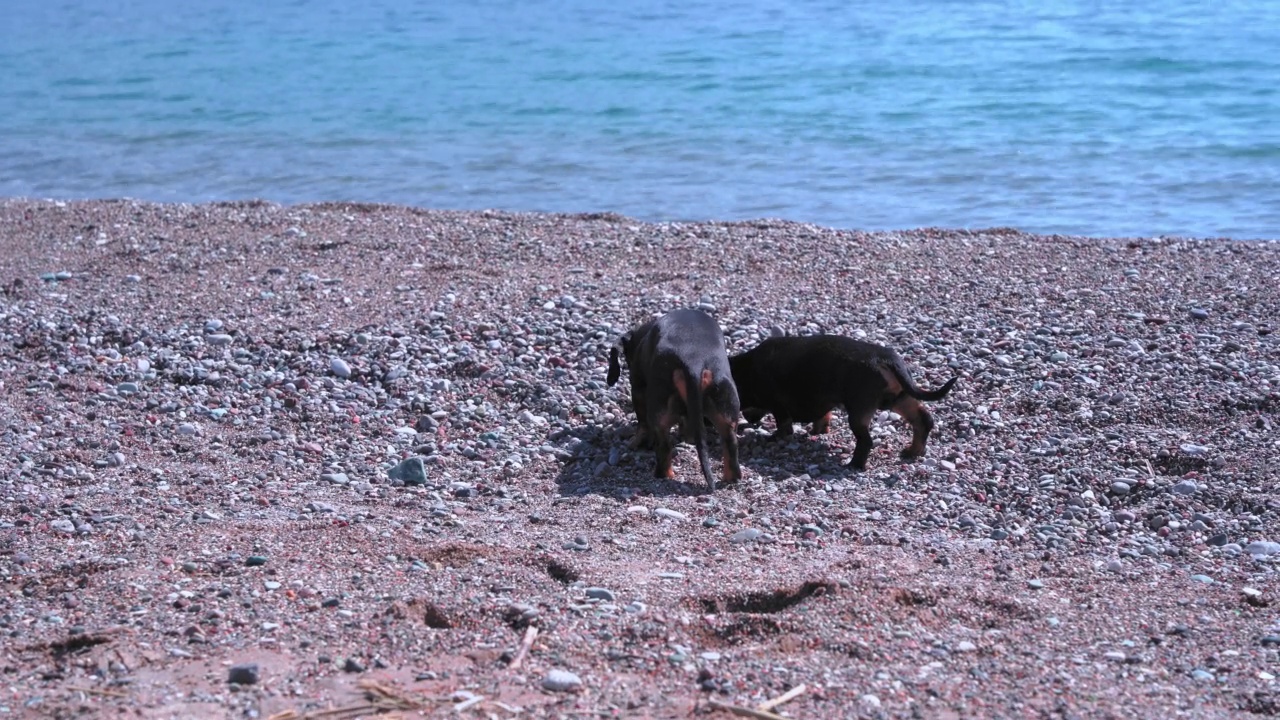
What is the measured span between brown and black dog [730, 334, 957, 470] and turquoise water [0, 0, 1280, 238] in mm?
6842

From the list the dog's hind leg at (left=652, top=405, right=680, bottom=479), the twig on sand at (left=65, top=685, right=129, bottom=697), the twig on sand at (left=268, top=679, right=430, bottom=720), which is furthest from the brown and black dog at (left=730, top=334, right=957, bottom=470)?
the twig on sand at (left=65, top=685, right=129, bottom=697)

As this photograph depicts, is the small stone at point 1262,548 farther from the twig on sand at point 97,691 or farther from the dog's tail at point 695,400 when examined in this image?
the twig on sand at point 97,691

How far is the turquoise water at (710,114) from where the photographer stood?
15438 millimetres

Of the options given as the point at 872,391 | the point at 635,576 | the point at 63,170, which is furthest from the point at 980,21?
the point at 635,576

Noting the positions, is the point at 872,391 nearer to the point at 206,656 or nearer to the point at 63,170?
the point at 206,656

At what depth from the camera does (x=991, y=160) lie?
17.0 metres

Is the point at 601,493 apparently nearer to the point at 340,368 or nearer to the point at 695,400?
the point at 695,400

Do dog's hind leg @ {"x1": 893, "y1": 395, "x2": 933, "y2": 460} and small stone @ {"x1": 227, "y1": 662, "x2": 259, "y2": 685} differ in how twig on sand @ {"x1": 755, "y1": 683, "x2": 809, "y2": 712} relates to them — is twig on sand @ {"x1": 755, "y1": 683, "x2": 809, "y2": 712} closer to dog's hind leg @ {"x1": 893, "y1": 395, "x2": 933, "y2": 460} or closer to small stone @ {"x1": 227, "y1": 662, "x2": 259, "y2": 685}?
small stone @ {"x1": 227, "y1": 662, "x2": 259, "y2": 685}

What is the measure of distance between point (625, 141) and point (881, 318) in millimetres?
10421

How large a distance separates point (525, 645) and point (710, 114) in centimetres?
1667

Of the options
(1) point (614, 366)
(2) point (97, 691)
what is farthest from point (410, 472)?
(2) point (97, 691)

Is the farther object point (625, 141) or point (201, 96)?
point (201, 96)

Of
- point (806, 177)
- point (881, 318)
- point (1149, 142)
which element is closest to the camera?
point (881, 318)

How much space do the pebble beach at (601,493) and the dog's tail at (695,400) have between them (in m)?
0.20
